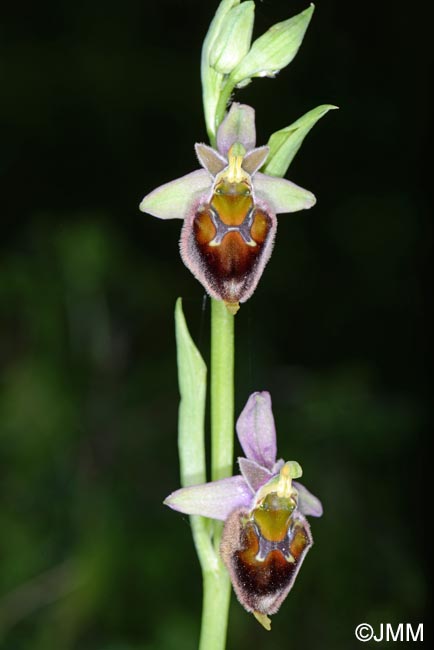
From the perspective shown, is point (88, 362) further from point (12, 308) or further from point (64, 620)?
point (64, 620)

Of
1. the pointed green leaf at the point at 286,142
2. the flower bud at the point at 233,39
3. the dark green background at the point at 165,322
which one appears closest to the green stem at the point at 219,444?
the pointed green leaf at the point at 286,142

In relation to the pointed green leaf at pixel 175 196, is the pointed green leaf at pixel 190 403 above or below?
below

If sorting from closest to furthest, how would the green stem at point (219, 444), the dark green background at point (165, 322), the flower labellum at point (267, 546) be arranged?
1. the flower labellum at point (267, 546)
2. the green stem at point (219, 444)
3. the dark green background at point (165, 322)

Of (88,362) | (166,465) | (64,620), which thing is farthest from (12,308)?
(64,620)

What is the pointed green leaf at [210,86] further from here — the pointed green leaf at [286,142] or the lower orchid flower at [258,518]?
the lower orchid flower at [258,518]

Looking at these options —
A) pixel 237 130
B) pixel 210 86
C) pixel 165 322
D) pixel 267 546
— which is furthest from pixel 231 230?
pixel 165 322

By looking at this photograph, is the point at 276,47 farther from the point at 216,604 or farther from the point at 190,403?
the point at 216,604
